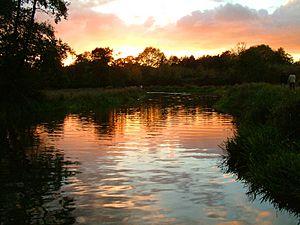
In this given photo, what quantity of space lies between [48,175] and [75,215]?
450 centimetres

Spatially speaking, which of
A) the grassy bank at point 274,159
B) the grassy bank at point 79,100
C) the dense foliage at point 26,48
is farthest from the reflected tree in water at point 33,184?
the grassy bank at point 79,100

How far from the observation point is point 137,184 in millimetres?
12430

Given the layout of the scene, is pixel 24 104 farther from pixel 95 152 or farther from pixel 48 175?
pixel 48 175

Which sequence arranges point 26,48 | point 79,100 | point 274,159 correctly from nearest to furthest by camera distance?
point 274,159, point 26,48, point 79,100

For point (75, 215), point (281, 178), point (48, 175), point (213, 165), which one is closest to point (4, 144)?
point (48, 175)

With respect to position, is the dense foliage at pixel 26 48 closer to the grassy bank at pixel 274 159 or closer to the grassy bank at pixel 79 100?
the grassy bank at pixel 79 100

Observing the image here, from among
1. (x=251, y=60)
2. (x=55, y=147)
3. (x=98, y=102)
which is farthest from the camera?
(x=251, y=60)

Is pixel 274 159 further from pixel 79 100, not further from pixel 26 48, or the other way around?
pixel 79 100

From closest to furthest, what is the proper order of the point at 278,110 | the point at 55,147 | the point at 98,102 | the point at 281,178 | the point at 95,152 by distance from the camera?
1. the point at 281,178
2. the point at 278,110
3. the point at 95,152
4. the point at 55,147
5. the point at 98,102

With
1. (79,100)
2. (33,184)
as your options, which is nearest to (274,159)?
(33,184)

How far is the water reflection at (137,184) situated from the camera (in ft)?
30.9

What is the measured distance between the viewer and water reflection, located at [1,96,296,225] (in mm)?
9406

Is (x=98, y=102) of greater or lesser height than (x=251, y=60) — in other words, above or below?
below

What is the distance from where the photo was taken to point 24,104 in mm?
35719
